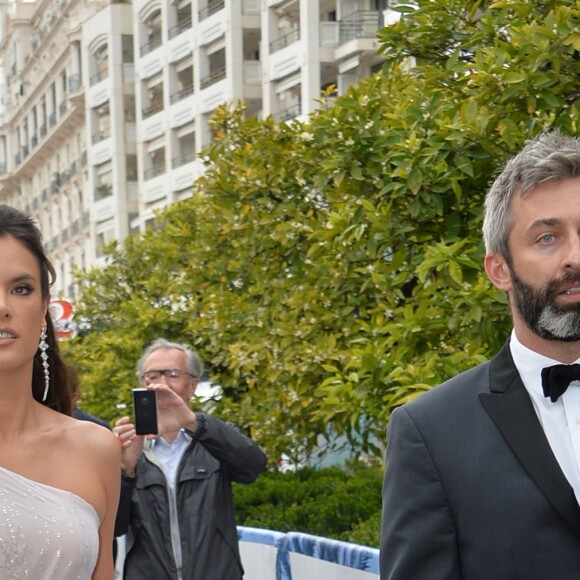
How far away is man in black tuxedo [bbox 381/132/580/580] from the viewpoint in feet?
10.7

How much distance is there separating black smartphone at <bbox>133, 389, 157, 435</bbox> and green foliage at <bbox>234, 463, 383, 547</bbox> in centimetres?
222

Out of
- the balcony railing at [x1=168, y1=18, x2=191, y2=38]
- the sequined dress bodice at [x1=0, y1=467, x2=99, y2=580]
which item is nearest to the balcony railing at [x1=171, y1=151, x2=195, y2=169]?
the balcony railing at [x1=168, y1=18, x2=191, y2=38]

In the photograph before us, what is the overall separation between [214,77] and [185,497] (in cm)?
4277

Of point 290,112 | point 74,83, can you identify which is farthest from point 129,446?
point 74,83

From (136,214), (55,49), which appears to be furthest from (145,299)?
(55,49)

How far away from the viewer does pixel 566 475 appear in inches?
131

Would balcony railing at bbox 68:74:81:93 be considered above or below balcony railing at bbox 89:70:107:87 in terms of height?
above

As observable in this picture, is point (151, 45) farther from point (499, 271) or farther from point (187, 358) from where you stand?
point (499, 271)

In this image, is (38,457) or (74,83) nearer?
(38,457)

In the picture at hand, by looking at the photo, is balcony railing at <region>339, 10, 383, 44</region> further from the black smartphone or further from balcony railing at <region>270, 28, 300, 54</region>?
the black smartphone

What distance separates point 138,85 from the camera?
56.7 m

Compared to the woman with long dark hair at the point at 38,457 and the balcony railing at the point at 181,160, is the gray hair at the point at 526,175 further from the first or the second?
the balcony railing at the point at 181,160

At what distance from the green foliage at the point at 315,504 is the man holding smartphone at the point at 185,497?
4.72 feet

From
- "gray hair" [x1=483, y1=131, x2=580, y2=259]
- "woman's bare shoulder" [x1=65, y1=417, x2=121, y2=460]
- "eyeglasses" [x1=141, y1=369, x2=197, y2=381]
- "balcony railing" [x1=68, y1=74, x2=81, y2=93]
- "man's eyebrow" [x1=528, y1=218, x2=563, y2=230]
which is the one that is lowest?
"woman's bare shoulder" [x1=65, y1=417, x2=121, y2=460]
